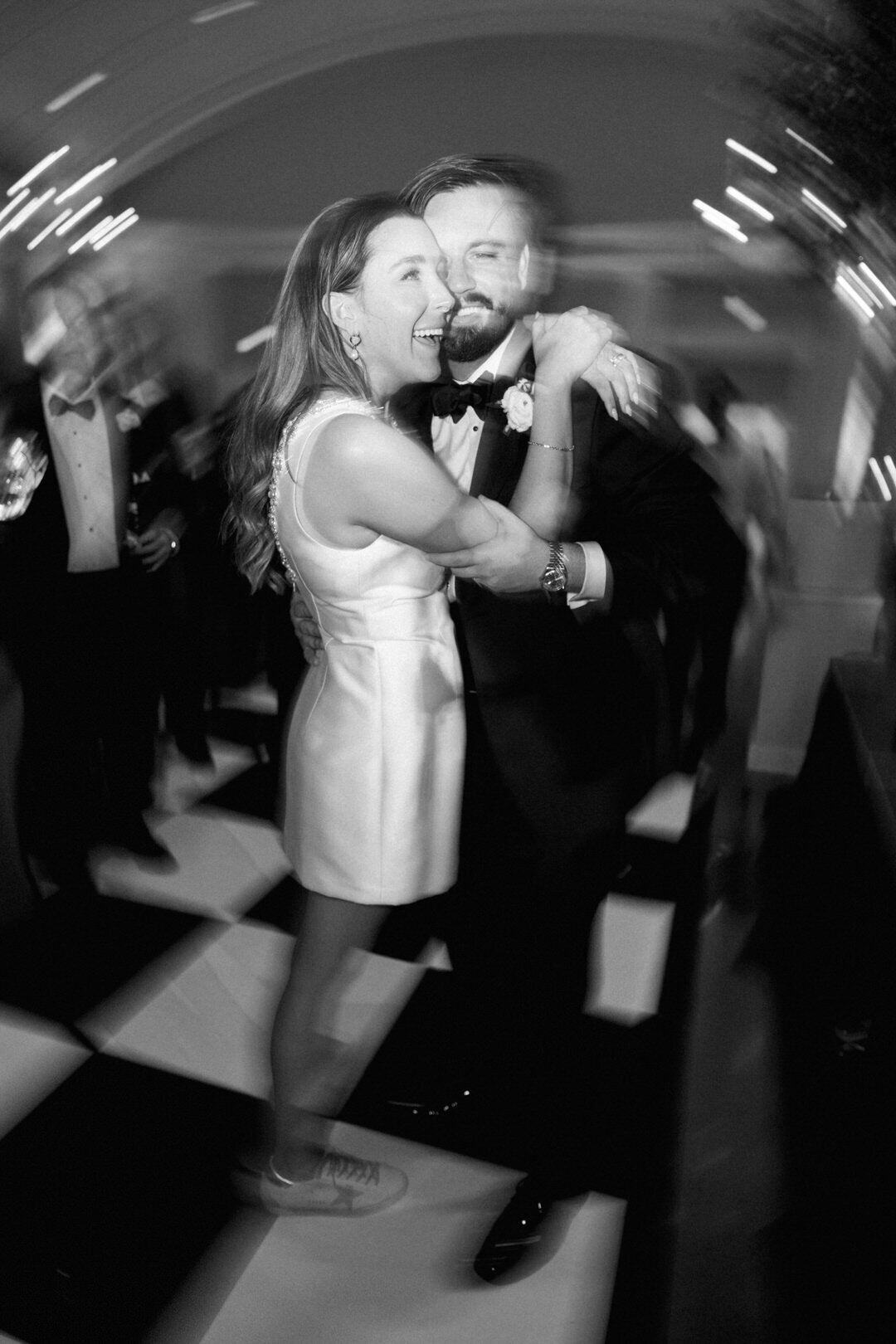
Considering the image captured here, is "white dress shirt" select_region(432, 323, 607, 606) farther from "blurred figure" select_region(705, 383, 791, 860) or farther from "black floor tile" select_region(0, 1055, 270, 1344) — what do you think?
"black floor tile" select_region(0, 1055, 270, 1344)

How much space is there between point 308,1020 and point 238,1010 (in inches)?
10.1

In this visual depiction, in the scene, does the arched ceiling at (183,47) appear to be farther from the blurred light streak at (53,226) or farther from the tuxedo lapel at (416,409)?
the tuxedo lapel at (416,409)

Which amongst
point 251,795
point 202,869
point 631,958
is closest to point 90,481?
point 251,795

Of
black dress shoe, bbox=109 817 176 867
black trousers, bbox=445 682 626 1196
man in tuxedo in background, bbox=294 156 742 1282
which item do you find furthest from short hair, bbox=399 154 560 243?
black dress shoe, bbox=109 817 176 867

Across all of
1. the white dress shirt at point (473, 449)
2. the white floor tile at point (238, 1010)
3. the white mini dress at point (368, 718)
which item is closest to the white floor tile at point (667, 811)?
the white floor tile at point (238, 1010)

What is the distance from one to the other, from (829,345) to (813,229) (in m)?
0.07

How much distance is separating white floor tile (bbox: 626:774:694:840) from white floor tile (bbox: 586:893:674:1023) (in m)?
0.13

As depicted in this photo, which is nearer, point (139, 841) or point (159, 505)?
point (159, 505)

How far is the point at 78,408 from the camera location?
2.23 ft

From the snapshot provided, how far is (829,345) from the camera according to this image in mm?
583

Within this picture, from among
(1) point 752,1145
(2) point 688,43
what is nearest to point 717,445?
(2) point 688,43

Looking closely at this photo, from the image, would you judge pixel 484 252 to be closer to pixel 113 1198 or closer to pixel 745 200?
pixel 745 200

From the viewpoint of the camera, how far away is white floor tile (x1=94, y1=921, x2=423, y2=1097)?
1.02 m

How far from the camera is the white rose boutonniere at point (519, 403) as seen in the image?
2.00 feet
